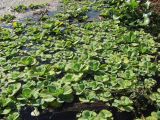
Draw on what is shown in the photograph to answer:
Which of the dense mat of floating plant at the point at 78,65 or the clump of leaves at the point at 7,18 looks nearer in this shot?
the dense mat of floating plant at the point at 78,65

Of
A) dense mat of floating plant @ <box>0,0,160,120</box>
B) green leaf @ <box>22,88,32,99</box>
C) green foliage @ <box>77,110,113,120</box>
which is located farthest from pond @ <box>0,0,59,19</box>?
green foliage @ <box>77,110,113,120</box>

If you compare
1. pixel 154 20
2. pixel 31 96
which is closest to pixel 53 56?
pixel 31 96

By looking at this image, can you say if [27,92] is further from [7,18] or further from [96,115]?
[7,18]

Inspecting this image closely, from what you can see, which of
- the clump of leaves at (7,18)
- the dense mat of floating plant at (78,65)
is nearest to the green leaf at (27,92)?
the dense mat of floating plant at (78,65)

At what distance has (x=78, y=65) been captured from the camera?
4.35m

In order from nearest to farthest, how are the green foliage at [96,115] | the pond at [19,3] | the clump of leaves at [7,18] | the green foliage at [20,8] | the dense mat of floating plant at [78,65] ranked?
the green foliage at [96,115]
the dense mat of floating plant at [78,65]
the clump of leaves at [7,18]
the pond at [19,3]
the green foliage at [20,8]

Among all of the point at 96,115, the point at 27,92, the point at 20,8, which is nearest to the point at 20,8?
the point at 20,8

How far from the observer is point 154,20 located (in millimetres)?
6438

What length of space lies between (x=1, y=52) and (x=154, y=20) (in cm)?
329

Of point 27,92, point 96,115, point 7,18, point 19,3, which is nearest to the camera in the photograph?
point 96,115

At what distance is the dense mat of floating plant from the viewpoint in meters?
3.81

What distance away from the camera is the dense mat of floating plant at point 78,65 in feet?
12.5

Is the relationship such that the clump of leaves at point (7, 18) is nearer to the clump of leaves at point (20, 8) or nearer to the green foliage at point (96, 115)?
the clump of leaves at point (20, 8)

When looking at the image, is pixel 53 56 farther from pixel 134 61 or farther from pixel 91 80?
pixel 134 61
